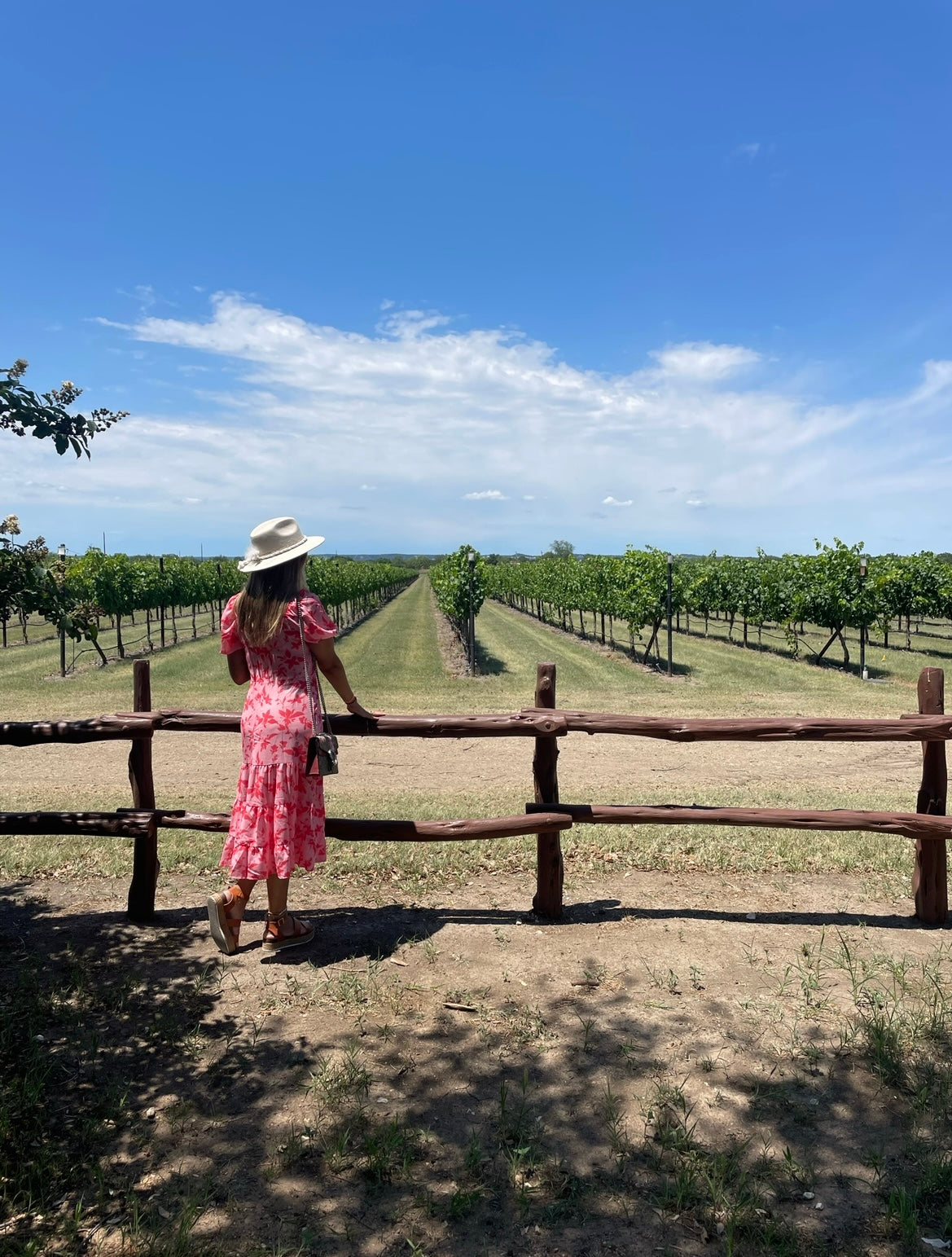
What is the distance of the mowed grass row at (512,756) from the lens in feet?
18.2

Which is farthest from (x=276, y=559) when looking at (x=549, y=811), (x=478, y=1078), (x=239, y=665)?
(x=478, y=1078)

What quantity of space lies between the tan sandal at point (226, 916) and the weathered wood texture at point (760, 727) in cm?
173

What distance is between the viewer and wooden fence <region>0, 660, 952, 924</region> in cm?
438

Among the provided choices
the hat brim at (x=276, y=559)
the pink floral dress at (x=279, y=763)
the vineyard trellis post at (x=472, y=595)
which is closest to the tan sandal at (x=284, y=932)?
the pink floral dress at (x=279, y=763)

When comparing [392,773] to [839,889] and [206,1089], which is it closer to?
[839,889]

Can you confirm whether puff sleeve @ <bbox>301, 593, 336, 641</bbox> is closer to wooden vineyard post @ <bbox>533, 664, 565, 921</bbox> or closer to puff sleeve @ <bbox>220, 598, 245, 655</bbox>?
puff sleeve @ <bbox>220, 598, 245, 655</bbox>

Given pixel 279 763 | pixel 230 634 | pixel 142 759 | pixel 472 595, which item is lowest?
pixel 142 759

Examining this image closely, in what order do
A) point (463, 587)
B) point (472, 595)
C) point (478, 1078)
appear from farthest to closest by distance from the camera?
point (463, 587), point (472, 595), point (478, 1078)

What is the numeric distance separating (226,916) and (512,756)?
25.8 feet

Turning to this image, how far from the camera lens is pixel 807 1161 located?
2596 mm

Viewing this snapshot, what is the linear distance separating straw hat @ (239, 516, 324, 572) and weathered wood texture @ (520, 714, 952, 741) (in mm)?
1512

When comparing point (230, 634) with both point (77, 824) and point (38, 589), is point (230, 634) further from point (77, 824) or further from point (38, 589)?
point (77, 824)

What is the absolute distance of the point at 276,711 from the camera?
375 cm

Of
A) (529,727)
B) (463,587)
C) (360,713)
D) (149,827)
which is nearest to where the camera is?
(360,713)
